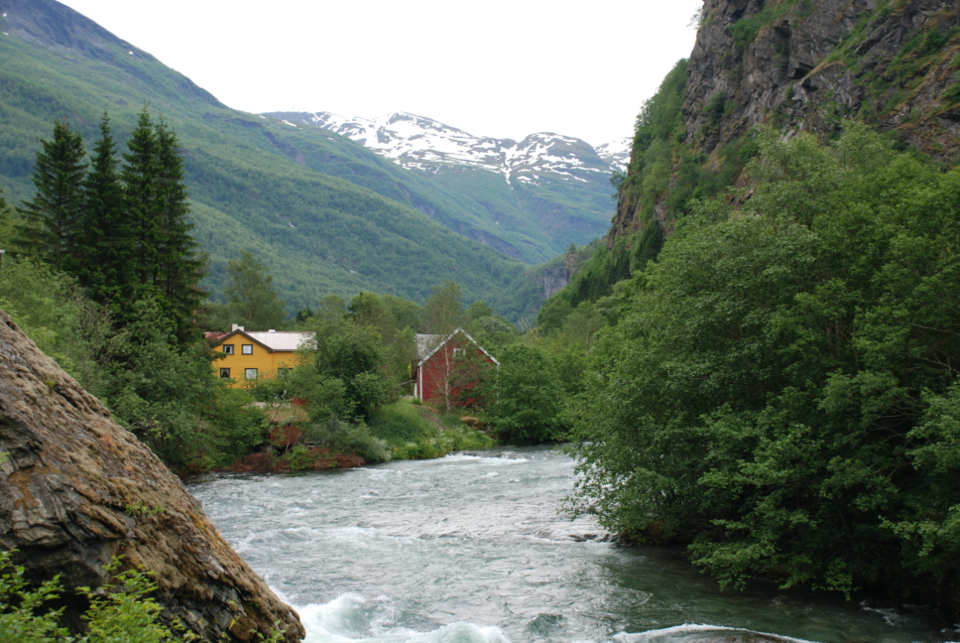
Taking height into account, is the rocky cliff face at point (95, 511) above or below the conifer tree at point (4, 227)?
below

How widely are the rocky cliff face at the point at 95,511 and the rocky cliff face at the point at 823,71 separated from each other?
1393 inches

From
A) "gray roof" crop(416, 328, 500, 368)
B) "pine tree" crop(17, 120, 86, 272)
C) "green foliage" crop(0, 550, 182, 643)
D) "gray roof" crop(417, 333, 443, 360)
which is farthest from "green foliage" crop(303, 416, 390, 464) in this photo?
"green foliage" crop(0, 550, 182, 643)

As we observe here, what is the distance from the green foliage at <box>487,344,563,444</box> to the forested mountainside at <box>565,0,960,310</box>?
62.9 feet

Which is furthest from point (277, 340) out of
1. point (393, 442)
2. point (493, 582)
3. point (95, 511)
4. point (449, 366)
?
point (95, 511)

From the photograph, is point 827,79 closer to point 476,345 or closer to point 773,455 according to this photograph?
point 476,345

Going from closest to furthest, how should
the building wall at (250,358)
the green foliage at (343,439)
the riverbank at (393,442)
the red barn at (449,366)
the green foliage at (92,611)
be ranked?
the green foliage at (92,611) → the riverbank at (393,442) → the green foliage at (343,439) → the red barn at (449,366) → the building wall at (250,358)

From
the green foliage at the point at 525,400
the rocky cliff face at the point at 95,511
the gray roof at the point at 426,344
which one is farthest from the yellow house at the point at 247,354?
the rocky cliff face at the point at 95,511

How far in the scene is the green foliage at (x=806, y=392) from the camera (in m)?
14.2

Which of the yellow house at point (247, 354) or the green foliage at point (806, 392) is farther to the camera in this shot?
the yellow house at point (247, 354)

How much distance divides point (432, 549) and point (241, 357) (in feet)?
193

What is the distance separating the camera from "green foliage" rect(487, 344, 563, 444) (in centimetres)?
5659

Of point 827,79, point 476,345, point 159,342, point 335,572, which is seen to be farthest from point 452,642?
point 827,79

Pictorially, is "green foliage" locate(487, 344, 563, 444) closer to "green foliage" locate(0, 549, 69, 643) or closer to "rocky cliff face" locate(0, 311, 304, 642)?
"rocky cliff face" locate(0, 311, 304, 642)

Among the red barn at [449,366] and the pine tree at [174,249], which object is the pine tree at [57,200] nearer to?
the pine tree at [174,249]
